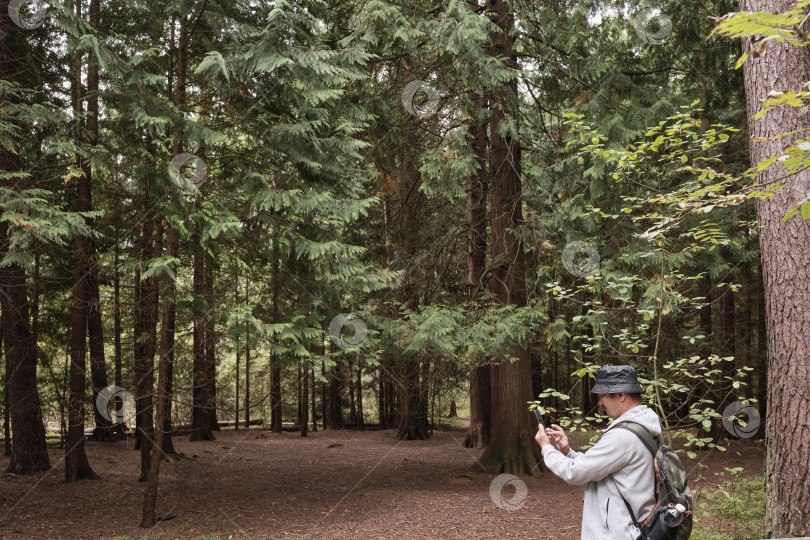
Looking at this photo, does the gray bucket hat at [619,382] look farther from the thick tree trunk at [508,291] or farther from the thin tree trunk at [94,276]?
the thick tree trunk at [508,291]

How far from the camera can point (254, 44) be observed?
8.85m

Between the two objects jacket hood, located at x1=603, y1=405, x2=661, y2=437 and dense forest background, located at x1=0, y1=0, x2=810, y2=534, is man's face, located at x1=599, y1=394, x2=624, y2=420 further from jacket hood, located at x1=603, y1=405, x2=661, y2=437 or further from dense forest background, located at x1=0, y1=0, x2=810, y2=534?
dense forest background, located at x1=0, y1=0, x2=810, y2=534

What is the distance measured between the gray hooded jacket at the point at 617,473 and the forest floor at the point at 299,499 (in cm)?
345

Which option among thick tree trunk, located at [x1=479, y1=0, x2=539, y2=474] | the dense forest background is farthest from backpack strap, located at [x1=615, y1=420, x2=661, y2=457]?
thick tree trunk, located at [x1=479, y1=0, x2=539, y2=474]

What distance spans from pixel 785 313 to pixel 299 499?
8.36 metres

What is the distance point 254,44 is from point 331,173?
241 centimetres

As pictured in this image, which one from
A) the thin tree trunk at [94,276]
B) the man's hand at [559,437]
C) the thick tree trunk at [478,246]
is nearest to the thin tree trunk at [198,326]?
the thin tree trunk at [94,276]

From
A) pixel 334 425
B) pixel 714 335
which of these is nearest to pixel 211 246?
pixel 714 335

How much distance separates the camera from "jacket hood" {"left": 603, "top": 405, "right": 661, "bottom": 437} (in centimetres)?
292

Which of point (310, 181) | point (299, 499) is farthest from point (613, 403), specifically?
point (299, 499)

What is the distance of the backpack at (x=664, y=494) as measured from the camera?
2787 mm

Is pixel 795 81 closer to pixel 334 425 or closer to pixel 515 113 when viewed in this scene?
pixel 515 113

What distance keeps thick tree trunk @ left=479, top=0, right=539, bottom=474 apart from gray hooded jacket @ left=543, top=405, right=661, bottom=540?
8.80 metres

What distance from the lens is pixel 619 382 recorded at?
118 inches
